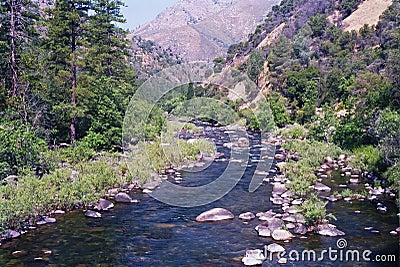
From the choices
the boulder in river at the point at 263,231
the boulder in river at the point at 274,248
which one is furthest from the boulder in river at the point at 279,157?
the boulder in river at the point at 274,248

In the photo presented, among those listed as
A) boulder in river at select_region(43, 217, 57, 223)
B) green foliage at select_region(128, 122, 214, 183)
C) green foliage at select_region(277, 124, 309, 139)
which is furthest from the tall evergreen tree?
green foliage at select_region(277, 124, 309, 139)

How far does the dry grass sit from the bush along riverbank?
53.4 meters

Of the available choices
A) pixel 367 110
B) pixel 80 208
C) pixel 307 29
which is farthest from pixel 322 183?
pixel 307 29

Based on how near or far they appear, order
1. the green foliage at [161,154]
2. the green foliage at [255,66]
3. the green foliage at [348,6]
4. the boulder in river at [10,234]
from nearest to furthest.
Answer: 1. the boulder in river at [10,234]
2. the green foliage at [161,154]
3. the green foliage at [255,66]
4. the green foliage at [348,6]

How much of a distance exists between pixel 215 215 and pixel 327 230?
467 cm

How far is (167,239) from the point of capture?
15.6 meters

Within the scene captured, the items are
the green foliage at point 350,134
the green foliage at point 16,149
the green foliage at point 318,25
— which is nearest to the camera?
the green foliage at point 16,149

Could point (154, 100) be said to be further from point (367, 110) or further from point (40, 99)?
point (367, 110)

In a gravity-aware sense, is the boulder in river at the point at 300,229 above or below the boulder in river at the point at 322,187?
below

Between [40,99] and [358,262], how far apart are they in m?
21.6

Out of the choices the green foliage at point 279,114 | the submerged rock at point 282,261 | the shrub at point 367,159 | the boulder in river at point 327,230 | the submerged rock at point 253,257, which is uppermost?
the green foliage at point 279,114

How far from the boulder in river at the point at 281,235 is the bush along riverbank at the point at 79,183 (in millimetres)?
7488

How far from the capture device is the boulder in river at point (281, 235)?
1512cm

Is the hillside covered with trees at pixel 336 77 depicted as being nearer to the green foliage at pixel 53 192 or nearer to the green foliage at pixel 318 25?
the green foliage at pixel 318 25
